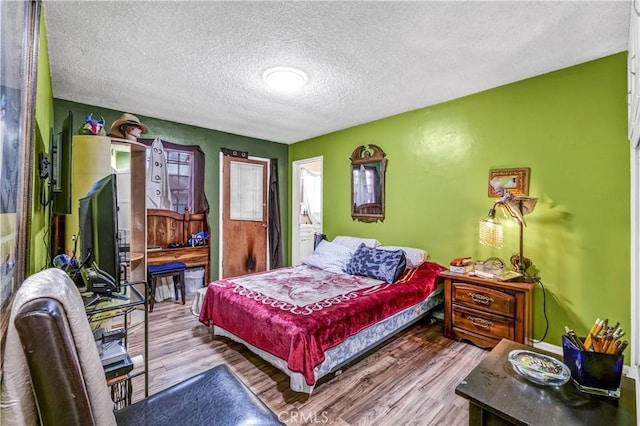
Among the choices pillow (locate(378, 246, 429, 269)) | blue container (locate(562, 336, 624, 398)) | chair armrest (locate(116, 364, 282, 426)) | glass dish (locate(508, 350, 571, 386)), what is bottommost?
chair armrest (locate(116, 364, 282, 426))

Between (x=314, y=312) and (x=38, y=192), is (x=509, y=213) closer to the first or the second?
(x=314, y=312)

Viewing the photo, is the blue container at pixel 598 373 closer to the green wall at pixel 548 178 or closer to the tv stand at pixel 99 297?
the green wall at pixel 548 178

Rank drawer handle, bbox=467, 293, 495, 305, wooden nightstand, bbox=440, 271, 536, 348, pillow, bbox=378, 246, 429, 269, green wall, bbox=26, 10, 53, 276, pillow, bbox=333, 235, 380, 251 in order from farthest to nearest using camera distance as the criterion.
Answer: pillow, bbox=333, 235, 380, 251, pillow, bbox=378, 246, 429, 269, drawer handle, bbox=467, 293, 495, 305, wooden nightstand, bbox=440, 271, 536, 348, green wall, bbox=26, 10, 53, 276

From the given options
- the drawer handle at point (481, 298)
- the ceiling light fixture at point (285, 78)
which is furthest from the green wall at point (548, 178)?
the ceiling light fixture at point (285, 78)

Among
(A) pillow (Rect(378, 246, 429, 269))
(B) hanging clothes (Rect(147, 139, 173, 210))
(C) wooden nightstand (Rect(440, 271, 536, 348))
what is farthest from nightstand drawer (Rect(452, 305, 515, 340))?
(B) hanging clothes (Rect(147, 139, 173, 210))

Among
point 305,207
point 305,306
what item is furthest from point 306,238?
point 305,306

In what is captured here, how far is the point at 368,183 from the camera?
13.3 ft

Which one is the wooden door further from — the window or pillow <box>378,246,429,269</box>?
pillow <box>378,246,429,269</box>

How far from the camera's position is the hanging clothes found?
3768 millimetres

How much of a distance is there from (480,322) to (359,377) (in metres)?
1.28

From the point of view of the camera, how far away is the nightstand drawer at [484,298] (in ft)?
8.13

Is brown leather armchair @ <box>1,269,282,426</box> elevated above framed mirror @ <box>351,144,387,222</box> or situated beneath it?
situated beneath

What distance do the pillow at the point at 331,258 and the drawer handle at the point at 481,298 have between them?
136cm

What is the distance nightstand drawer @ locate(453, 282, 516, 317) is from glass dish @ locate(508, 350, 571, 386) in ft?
3.39
